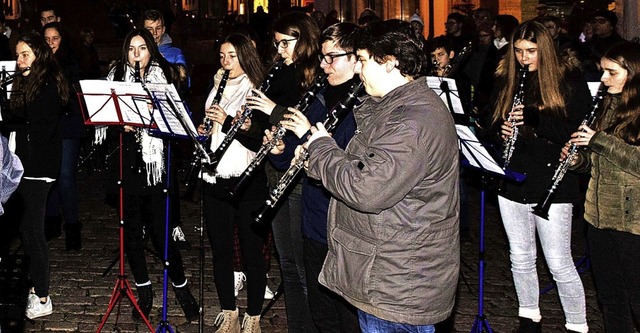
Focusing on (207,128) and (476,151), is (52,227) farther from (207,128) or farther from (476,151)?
(476,151)

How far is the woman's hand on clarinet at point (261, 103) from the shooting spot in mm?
5559

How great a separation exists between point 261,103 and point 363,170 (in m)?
1.73

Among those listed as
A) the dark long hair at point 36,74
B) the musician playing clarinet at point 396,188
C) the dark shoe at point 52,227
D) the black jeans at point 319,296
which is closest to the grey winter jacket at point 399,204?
the musician playing clarinet at point 396,188

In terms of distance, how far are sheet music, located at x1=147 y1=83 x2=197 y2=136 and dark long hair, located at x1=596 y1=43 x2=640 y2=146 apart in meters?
2.39

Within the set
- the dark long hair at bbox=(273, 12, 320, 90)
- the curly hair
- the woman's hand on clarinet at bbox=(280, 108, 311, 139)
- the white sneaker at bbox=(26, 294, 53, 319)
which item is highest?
the curly hair

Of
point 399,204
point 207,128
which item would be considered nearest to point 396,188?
point 399,204

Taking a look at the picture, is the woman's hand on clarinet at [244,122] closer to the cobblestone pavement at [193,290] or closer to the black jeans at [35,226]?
the cobblestone pavement at [193,290]

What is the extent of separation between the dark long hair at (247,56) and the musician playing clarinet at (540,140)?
1558 millimetres

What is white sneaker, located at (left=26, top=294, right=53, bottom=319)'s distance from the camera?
23.7 ft

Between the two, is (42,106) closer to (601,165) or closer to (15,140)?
(15,140)

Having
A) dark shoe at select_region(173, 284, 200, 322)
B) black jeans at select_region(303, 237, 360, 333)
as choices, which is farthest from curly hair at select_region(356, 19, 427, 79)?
dark shoe at select_region(173, 284, 200, 322)

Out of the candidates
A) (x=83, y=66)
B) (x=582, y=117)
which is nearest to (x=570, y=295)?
(x=582, y=117)

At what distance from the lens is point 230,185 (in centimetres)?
622

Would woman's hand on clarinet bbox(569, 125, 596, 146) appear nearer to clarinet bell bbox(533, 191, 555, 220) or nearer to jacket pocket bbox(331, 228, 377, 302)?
clarinet bell bbox(533, 191, 555, 220)
